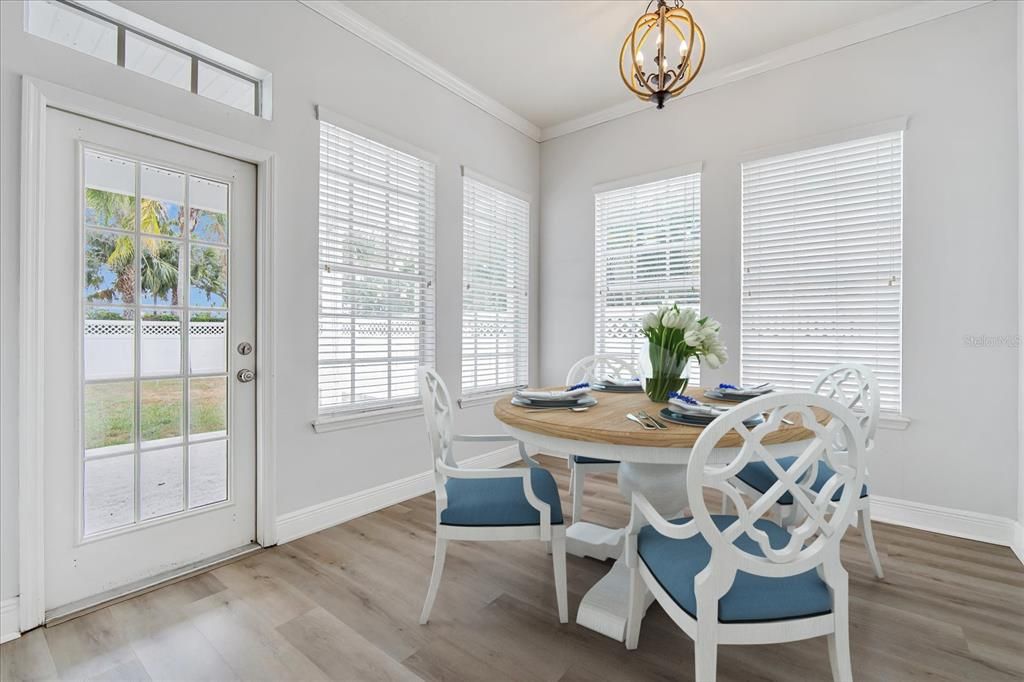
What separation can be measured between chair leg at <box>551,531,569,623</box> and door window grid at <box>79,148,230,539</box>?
175 centimetres

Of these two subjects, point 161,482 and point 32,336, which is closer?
point 32,336

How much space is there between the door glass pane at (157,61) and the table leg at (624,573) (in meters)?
2.74

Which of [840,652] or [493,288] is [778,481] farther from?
[493,288]

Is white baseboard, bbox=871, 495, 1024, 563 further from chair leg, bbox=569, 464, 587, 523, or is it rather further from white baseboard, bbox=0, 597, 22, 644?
white baseboard, bbox=0, 597, 22, 644

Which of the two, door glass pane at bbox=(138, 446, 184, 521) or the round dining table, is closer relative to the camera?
the round dining table

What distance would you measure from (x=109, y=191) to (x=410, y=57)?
203 centimetres

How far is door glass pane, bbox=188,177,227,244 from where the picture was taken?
7.49 feet

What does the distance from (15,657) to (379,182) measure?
272 cm

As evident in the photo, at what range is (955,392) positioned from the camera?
2.67m

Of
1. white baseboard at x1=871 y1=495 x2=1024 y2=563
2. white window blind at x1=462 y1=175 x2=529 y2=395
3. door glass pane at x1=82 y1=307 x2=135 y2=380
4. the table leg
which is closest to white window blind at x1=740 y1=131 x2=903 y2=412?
white baseboard at x1=871 y1=495 x2=1024 y2=563

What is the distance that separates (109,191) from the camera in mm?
2029

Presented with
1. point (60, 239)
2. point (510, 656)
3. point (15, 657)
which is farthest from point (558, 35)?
point (15, 657)

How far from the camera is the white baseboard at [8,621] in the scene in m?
1.72

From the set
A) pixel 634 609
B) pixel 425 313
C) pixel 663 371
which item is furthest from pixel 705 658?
pixel 425 313
